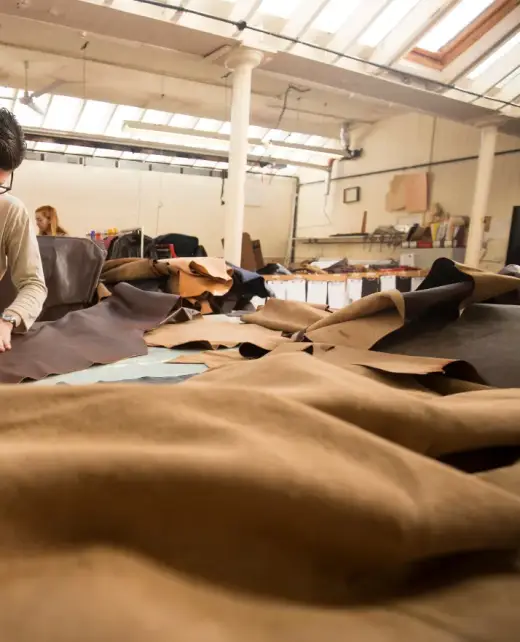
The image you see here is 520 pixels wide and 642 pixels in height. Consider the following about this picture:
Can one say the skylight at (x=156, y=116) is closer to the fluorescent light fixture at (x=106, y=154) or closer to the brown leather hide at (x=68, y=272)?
the fluorescent light fixture at (x=106, y=154)

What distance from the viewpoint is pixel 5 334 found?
1.51 meters

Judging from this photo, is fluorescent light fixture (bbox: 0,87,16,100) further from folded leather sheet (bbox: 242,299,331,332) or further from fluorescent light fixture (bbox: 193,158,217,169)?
folded leather sheet (bbox: 242,299,331,332)

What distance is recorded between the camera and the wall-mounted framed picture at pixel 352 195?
9.92 meters

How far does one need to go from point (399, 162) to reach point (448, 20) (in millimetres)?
3702

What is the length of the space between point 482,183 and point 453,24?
219 centimetres

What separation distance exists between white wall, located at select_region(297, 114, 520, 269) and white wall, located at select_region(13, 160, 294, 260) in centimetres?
71

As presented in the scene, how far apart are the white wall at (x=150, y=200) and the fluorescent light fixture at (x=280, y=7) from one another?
537cm

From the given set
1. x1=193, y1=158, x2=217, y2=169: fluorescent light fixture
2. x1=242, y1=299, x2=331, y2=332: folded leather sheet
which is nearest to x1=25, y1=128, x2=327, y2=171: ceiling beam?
x1=193, y1=158, x2=217, y2=169: fluorescent light fixture

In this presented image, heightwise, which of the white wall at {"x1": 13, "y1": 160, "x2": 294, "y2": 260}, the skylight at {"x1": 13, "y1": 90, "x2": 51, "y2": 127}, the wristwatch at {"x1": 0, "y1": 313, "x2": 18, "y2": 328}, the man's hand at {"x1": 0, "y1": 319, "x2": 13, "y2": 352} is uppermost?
the skylight at {"x1": 13, "y1": 90, "x2": 51, "y2": 127}

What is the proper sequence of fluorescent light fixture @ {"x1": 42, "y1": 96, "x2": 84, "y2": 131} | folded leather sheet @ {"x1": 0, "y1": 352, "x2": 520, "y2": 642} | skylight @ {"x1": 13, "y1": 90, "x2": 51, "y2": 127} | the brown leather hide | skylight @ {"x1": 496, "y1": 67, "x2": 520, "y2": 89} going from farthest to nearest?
fluorescent light fixture @ {"x1": 42, "y1": 96, "x2": 84, "y2": 131}, skylight @ {"x1": 13, "y1": 90, "x2": 51, "y2": 127}, skylight @ {"x1": 496, "y1": 67, "x2": 520, "y2": 89}, the brown leather hide, folded leather sheet @ {"x1": 0, "y1": 352, "x2": 520, "y2": 642}

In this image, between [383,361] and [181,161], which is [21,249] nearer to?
[383,361]

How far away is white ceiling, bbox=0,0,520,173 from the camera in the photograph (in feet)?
15.1

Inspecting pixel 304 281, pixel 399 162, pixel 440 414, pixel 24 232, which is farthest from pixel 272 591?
pixel 399 162

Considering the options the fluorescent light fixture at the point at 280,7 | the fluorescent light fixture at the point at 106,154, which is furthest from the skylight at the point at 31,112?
the fluorescent light fixture at the point at 280,7
